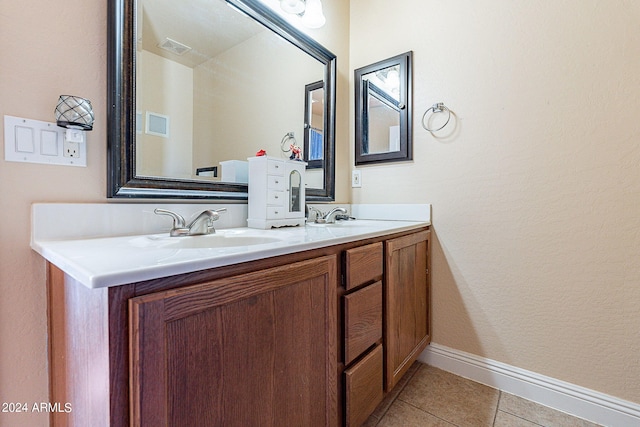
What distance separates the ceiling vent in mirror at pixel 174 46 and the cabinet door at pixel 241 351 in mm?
879

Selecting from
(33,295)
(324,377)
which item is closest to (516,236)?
(324,377)

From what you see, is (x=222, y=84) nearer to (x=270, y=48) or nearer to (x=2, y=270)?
(x=270, y=48)

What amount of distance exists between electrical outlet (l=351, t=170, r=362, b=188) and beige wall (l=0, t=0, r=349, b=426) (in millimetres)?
1348

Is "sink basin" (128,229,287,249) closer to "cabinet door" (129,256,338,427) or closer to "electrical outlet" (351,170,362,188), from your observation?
"cabinet door" (129,256,338,427)

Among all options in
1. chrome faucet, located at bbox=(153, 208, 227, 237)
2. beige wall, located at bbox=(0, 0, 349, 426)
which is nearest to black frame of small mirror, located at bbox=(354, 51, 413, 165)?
chrome faucet, located at bbox=(153, 208, 227, 237)

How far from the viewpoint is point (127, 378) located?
465 mm

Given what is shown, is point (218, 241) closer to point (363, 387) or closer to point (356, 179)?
point (363, 387)

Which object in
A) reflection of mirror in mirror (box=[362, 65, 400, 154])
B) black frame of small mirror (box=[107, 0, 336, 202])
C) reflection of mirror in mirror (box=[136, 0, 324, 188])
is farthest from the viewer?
reflection of mirror in mirror (box=[362, 65, 400, 154])

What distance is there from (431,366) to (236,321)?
1385mm

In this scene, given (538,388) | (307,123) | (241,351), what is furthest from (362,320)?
(307,123)

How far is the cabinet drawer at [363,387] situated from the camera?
3.01 ft

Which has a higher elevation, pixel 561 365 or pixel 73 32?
pixel 73 32

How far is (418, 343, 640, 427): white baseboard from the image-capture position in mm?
1124

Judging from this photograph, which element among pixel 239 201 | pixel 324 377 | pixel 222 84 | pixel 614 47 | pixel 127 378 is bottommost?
pixel 324 377
